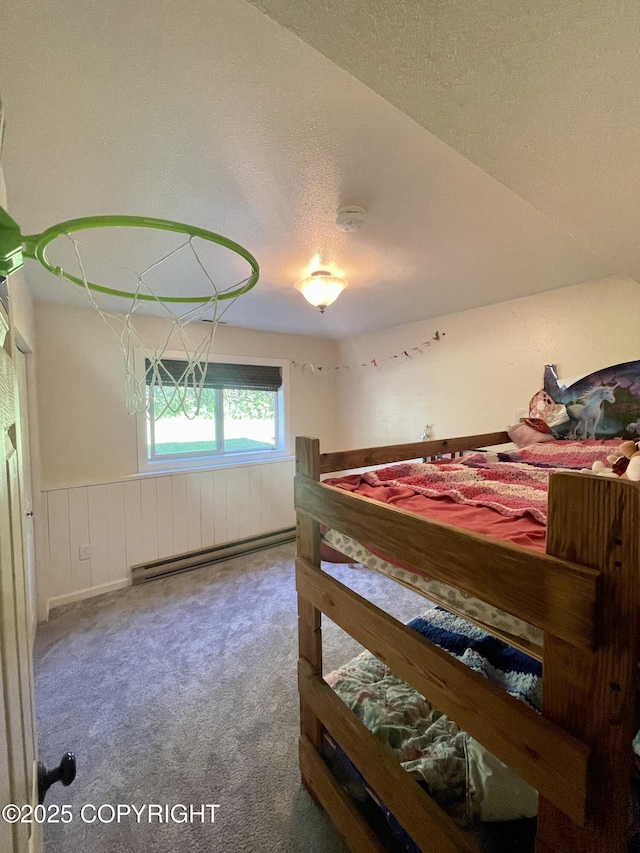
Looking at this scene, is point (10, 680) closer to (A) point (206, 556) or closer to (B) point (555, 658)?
(B) point (555, 658)

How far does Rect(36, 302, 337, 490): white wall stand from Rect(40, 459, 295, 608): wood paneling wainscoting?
0.17m

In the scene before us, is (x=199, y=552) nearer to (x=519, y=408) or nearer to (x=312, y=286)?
(x=312, y=286)

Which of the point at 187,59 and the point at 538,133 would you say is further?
the point at 187,59

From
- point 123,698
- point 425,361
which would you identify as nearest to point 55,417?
point 123,698

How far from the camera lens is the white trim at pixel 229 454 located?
3012mm

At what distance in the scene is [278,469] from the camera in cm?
373

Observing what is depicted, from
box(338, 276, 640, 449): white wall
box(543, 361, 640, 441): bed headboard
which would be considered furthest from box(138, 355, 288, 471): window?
box(543, 361, 640, 441): bed headboard

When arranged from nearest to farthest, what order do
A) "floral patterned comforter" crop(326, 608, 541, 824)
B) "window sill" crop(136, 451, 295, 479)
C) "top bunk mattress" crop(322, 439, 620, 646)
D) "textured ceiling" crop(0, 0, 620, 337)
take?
1. "textured ceiling" crop(0, 0, 620, 337)
2. "top bunk mattress" crop(322, 439, 620, 646)
3. "floral patterned comforter" crop(326, 608, 541, 824)
4. "window sill" crop(136, 451, 295, 479)

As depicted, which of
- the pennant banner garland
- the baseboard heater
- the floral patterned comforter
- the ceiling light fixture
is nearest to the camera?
the floral patterned comforter

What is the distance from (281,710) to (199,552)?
1.80m

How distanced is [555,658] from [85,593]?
3.15 m

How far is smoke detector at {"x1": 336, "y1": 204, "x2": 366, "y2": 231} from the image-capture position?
1646 mm

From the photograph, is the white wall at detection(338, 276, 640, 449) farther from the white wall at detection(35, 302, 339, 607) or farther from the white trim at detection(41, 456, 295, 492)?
the white wall at detection(35, 302, 339, 607)

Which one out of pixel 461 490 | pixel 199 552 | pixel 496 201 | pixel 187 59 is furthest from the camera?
pixel 199 552
